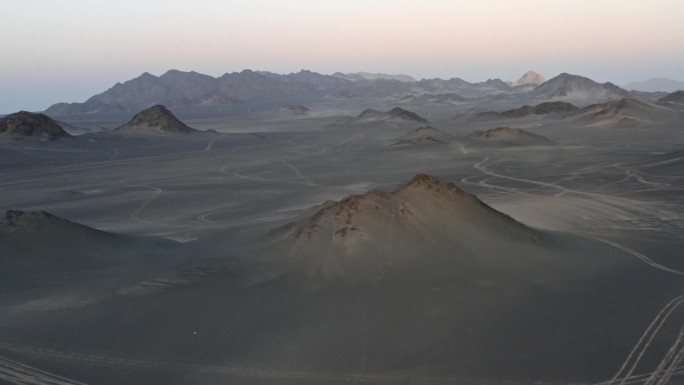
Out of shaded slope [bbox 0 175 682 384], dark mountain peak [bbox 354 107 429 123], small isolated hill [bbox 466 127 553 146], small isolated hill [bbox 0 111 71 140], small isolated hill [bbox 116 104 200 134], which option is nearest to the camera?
shaded slope [bbox 0 175 682 384]

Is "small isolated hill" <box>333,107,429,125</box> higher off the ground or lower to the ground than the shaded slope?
higher

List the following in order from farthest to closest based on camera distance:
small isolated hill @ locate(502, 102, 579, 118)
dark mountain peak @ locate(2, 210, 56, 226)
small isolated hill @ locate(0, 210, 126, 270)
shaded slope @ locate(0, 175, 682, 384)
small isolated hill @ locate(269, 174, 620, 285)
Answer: small isolated hill @ locate(502, 102, 579, 118) → dark mountain peak @ locate(2, 210, 56, 226) → small isolated hill @ locate(0, 210, 126, 270) → small isolated hill @ locate(269, 174, 620, 285) → shaded slope @ locate(0, 175, 682, 384)

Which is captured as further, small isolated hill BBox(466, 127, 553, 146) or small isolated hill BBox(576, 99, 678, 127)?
small isolated hill BBox(576, 99, 678, 127)

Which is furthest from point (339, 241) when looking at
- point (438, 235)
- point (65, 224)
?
point (65, 224)

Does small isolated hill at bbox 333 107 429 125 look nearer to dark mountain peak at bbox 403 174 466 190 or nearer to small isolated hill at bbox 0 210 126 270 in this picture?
dark mountain peak at bbox 403 174 466 190

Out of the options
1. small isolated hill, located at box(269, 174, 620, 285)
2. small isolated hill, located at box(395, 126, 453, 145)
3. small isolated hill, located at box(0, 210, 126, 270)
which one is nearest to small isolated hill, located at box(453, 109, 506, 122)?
small isolated hill, located at box(395, 126, 453, 145)

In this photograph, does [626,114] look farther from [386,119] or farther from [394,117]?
[386,119]

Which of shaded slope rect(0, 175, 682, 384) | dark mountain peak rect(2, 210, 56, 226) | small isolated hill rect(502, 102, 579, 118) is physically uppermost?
small isolated hill rect(502, 102, 579, 118)

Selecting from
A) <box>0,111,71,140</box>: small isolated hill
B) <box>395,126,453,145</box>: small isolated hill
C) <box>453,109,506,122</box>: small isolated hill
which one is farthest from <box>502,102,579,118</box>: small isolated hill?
<box>0,111,71,140</box>: small isolated hill
